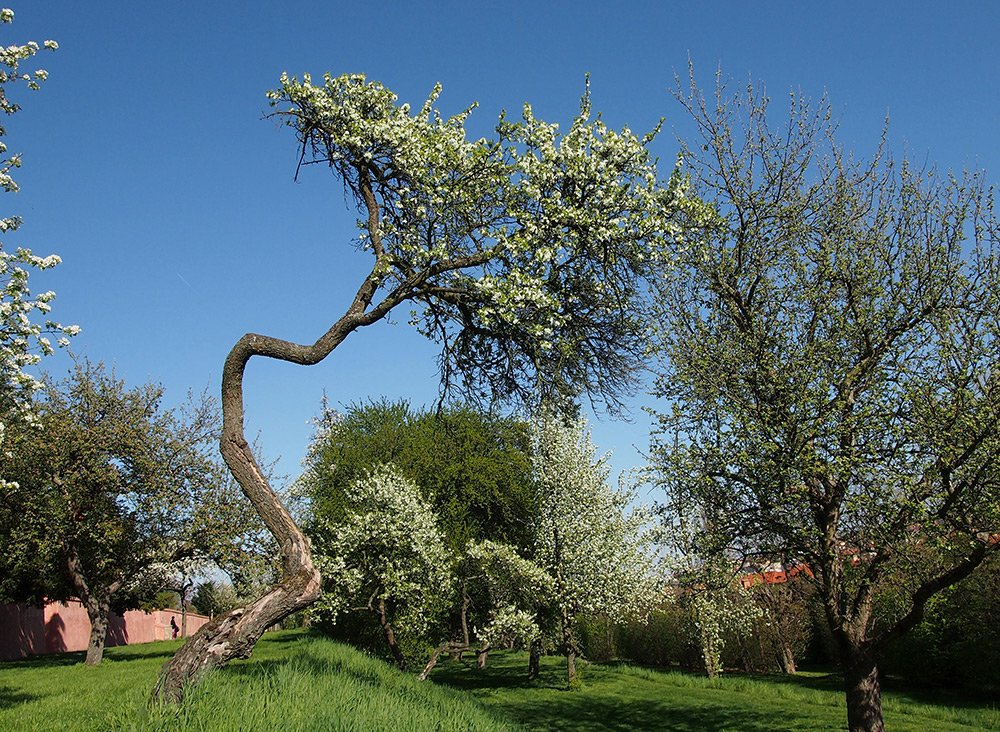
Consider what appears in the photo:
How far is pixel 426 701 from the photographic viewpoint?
11.4 metres

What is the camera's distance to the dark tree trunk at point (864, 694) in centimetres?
1212

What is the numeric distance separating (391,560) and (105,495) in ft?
44.6

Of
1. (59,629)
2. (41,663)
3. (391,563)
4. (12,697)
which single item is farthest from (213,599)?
(12,697)

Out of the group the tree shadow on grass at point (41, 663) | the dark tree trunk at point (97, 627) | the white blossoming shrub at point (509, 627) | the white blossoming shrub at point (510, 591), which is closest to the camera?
the white blossoming shrub at point (509, 627)

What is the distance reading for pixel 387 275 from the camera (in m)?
11.0

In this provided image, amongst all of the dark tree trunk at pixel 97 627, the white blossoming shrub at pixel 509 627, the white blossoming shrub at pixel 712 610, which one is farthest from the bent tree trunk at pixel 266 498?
the dark tree trunk at pixel 97 627

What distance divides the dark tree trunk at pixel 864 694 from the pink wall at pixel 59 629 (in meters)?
31.5

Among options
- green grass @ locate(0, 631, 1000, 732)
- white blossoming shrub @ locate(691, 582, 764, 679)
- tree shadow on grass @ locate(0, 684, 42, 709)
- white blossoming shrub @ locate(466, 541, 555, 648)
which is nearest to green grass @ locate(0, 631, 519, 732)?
green grass @ locate(0, 631, 1000, 732)

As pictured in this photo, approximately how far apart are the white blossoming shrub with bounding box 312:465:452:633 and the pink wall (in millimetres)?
12722

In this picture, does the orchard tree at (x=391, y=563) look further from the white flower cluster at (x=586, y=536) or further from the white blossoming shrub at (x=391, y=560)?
the white flower cluster at (x=586, y=536)

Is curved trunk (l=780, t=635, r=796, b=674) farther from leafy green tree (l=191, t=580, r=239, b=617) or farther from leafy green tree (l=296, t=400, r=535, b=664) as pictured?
leafy green tree (l=191, t=580, r=239, b=617)

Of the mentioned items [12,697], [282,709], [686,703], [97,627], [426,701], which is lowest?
[686,703]

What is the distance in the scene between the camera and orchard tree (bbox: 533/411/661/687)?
29.2 m

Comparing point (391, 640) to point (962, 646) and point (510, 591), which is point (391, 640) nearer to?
point (510, 591)
